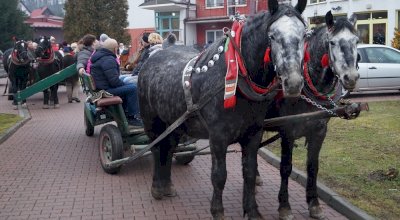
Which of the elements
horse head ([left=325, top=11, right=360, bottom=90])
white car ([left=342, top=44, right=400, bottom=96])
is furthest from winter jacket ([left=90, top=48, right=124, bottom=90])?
white car ([left=342, top=44, right=400, bottom=96])

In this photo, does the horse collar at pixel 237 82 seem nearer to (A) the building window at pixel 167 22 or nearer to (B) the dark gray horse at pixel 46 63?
(B) the dark gray horse at pixel 46 63

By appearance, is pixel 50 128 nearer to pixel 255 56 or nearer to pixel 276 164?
pixel 276 164

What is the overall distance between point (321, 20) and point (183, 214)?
2.84 m

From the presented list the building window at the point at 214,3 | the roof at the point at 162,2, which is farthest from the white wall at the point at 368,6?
the roof at the point at 162,2

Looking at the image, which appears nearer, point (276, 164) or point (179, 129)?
point (179, 129)

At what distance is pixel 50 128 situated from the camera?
13344 millimetres

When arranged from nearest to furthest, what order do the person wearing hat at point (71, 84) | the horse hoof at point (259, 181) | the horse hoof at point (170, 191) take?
the horse hoof at point (170, 191)
the horse hoof at point (259, 181)
the person wearing hat at point (71, 84)

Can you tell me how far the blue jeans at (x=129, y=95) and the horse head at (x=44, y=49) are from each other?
30.0 feet

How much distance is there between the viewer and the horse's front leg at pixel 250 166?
5488mm

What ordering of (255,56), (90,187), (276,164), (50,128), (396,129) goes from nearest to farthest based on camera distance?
(255,56) < (90,187) < (276,164) < (396,129) < (50,128)

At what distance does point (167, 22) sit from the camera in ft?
156

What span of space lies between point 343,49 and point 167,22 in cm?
4304

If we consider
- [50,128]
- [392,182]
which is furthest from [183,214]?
[50,128]

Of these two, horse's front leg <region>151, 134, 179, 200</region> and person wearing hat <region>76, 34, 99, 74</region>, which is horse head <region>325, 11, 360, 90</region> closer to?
horse's front leg <region>151, 134, 179, 200</region>
